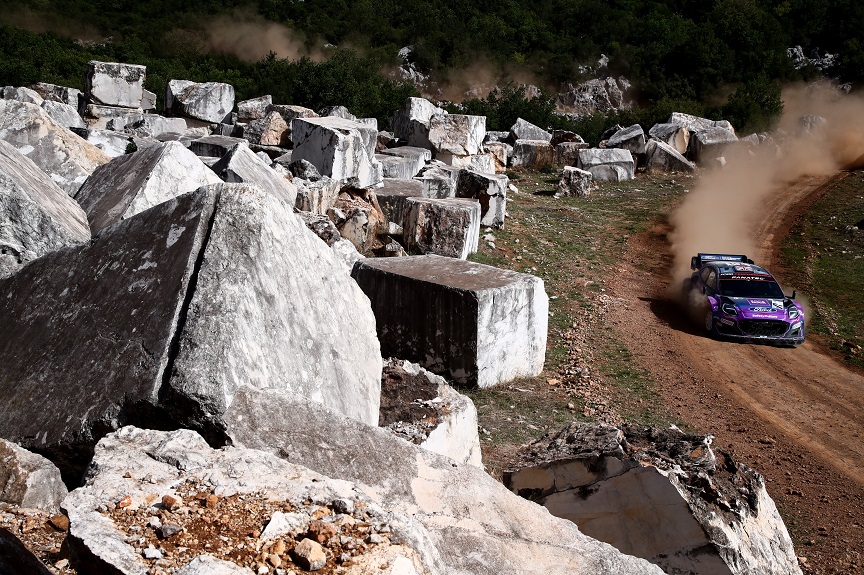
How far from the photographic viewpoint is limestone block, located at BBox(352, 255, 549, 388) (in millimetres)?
8180

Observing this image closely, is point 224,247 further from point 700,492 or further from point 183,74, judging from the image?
point 183,74

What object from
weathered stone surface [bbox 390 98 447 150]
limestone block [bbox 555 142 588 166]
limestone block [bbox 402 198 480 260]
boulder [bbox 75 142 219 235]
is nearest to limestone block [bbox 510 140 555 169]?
limestone block [bbox 555 142 588 166]

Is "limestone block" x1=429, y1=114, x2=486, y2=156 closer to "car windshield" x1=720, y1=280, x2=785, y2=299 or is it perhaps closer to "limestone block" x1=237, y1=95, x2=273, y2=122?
"limestone block" x1=237, y1=95, x2=273, y2=122

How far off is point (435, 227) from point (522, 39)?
3237 centimetres

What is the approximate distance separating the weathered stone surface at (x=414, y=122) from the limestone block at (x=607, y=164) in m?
4.28

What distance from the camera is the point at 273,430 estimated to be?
3543 mm

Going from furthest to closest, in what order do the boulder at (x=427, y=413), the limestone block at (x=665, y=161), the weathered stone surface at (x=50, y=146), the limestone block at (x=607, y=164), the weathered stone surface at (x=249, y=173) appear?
1. the limestone block at (x=665, y=161)
2. the limestone block at (x=607, y=164)
3. the weathered stone surface at (x=249, y=173)
4. the weathered stone surface at (x=50, y=146)
5. the boulder at (x=427, y=413)

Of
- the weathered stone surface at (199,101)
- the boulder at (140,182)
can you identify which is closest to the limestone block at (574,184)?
the weathered stone surface at (199,101)

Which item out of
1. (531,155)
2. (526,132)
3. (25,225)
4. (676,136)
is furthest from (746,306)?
(676,136)

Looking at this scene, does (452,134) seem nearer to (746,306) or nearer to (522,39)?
(746,306)

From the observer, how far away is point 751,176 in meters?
23.3

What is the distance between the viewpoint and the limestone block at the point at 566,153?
24219mm

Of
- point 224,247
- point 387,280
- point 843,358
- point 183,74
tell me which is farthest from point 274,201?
point 183,74

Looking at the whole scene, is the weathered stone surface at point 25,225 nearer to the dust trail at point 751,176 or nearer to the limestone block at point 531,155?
the dust trail at point 751,176
